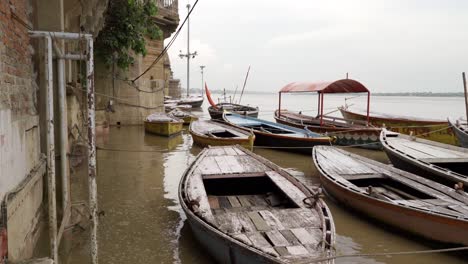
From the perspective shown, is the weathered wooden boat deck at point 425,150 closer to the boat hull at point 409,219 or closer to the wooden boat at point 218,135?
the boat hull at point 409,219

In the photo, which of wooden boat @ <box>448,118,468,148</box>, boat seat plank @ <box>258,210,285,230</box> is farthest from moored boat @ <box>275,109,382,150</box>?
boat seat plank @ <box>258,210,285,230</box>

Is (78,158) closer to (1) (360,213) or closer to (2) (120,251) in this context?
(2) (120,251)

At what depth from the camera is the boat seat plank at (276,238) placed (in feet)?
13.4

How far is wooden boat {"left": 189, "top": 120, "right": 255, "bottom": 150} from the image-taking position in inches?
489

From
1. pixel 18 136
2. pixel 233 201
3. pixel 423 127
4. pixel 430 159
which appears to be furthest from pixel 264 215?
pixel 423 127

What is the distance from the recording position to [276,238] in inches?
166

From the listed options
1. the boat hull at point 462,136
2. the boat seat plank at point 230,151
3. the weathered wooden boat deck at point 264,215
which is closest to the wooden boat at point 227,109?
the boat hull at point 462,136

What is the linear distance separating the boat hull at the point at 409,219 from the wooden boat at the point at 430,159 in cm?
198

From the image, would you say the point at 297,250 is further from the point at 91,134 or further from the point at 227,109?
the point at 227,109

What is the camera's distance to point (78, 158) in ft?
31.7

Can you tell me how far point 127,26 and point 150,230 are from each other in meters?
13.2

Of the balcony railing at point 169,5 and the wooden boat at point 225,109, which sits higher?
the balcony railing at point 169,5

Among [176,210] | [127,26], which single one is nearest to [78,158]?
[176,210]

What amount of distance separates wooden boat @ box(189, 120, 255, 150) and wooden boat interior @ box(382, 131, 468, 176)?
4.35m
